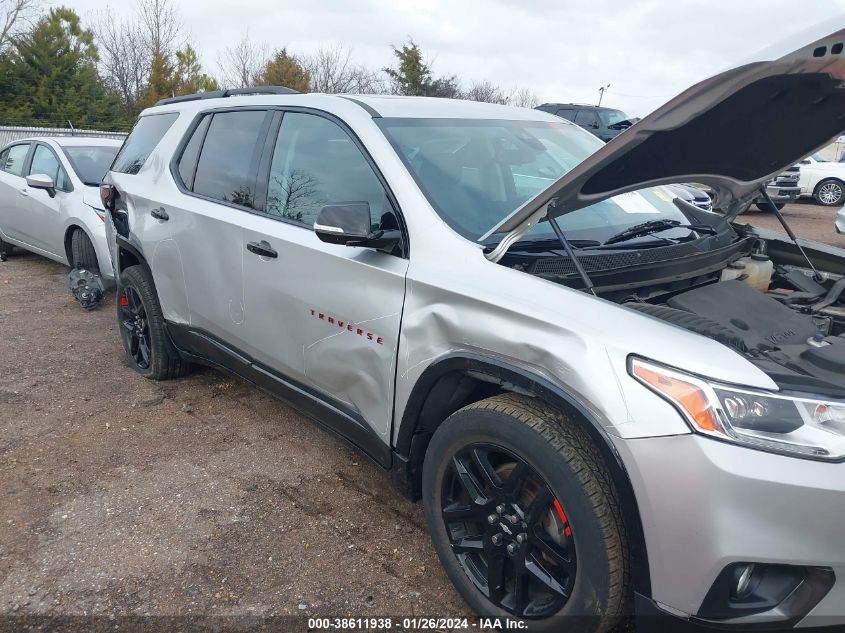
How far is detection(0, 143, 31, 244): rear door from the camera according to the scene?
768 cm

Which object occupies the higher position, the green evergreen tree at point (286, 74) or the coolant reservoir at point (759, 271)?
the green evergreen tree at point (286, 74)

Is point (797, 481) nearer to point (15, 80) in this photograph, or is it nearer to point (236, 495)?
point (236, 495)

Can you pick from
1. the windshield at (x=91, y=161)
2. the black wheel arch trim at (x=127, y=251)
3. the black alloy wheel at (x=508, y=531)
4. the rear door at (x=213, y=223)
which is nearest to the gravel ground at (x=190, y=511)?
the black alloy wheel at (x=508, y=531)

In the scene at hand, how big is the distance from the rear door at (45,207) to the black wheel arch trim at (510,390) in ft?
19.2

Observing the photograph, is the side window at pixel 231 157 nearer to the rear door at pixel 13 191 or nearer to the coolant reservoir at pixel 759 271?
the coolant reservoir at pixel 759 271

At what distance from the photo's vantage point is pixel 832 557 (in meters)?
1.65

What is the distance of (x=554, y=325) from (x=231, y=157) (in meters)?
2.29

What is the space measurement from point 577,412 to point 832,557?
711mm

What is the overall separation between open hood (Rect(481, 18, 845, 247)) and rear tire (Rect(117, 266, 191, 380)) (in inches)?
105

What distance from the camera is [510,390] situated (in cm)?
220

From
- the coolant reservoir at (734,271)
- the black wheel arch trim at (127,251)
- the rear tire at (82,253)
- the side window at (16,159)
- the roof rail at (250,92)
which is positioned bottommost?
the rear tire at (82,253)

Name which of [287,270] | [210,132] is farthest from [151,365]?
[287,270]

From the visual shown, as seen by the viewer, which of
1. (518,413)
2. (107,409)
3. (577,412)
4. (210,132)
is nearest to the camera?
(577,412)

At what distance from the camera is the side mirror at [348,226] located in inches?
95.1
